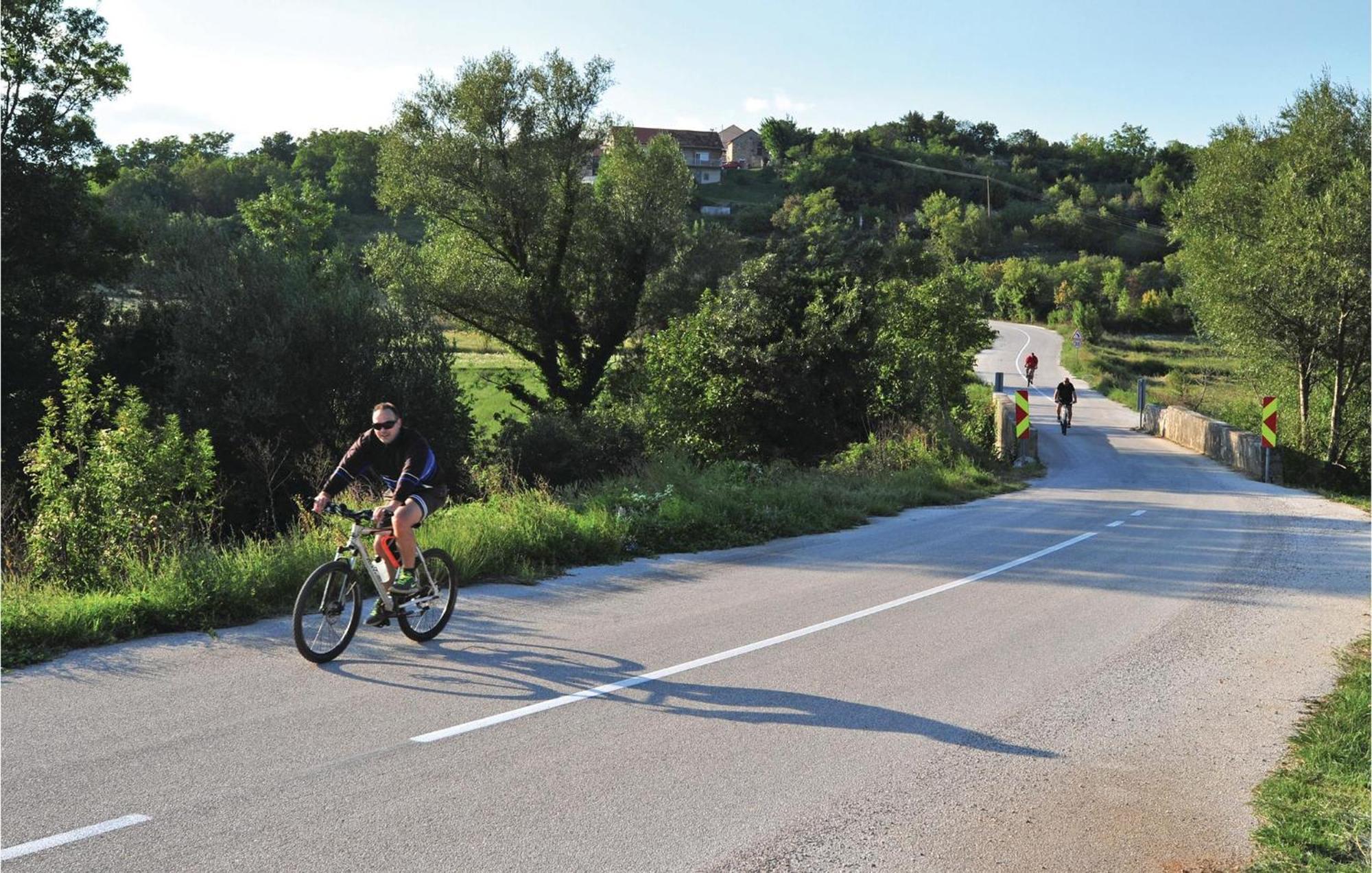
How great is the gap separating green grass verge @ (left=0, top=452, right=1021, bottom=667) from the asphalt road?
0.43 metres

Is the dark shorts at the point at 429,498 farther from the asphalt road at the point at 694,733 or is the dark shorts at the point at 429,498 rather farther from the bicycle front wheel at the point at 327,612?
the asphalt road at the point at 694,733

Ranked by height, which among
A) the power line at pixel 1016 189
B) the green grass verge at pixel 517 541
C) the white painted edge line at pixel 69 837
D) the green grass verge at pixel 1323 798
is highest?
the power line at pixel 1016 189

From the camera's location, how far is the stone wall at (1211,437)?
2850cm

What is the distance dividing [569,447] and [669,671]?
21760 mm

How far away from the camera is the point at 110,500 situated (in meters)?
9.91

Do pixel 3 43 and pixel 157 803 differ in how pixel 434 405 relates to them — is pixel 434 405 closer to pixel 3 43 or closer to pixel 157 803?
pixel 3 43

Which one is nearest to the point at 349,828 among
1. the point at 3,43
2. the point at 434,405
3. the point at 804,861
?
the point at 804,861

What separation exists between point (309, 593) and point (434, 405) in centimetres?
2025

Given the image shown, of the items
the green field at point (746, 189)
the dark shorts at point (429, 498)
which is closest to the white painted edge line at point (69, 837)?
the dark shorts at point (429, 498)

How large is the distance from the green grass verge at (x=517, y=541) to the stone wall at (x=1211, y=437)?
12.8 metres

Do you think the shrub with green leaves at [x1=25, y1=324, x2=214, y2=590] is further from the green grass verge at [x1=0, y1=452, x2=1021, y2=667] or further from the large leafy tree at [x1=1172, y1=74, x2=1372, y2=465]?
the large leafy tree at [x1=1172, y1=74, x2=1372, y2=465]

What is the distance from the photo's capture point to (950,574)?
37.8ft

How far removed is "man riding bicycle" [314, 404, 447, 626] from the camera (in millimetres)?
7617

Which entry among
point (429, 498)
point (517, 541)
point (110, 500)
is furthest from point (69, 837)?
point (517, 541)
